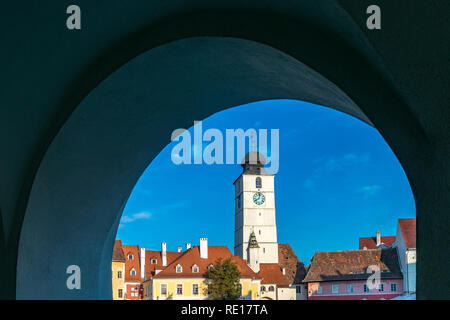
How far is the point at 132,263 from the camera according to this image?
2248 inches

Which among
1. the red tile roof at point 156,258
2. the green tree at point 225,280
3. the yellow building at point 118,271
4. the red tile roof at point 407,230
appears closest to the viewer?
the red tile roof at point 407,230

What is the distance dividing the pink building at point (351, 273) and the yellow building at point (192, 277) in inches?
254

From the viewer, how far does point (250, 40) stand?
3.53 m

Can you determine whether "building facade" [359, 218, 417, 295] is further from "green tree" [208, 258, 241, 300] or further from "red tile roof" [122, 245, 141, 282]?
"red tile roof" [122, 245, 141, 282]

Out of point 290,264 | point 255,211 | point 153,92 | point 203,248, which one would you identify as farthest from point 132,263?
point 153,92

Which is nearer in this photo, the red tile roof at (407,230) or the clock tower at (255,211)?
the red tile roof at (407,230)

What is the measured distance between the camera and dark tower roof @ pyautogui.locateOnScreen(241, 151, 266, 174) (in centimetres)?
7781

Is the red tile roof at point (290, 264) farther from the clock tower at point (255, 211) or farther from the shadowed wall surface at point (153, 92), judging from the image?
the shadowed wall surface at point (153, 92)

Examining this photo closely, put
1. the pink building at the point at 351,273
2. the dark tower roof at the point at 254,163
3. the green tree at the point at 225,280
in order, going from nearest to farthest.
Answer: the pink building at the point at 351,273, the green tree at the point at 225,280, the dark tower roof at the point at 254,163

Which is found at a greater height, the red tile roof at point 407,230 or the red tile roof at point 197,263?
the red tile roof at point 407,230

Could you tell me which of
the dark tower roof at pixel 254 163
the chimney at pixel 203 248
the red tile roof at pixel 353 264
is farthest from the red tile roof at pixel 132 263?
the dark tower roof at pixel 254 163

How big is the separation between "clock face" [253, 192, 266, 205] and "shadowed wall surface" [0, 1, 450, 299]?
70760mm

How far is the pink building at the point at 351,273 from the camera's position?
1875 inches

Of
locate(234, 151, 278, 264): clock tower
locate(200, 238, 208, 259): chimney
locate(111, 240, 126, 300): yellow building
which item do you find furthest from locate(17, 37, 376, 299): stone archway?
locate(234, 151, 278, 264): clock tower
